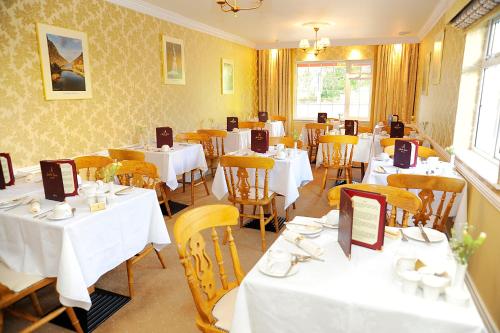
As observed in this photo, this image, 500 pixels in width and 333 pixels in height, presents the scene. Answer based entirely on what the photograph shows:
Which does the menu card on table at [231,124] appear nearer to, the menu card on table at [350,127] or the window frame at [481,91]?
the menu card on table at [350,127]

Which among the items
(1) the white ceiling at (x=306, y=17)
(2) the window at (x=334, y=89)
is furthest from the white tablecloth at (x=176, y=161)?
(2) the window at (x=334, y=89)

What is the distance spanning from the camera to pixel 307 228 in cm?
177

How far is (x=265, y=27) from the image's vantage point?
6.71 m

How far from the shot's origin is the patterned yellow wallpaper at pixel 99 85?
10.8 feet

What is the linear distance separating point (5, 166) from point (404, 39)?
27.1 feet

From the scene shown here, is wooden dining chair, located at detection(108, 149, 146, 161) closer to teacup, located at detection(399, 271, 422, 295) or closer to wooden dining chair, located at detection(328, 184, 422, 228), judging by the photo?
wooden dining chair, located at detection(328, 184, 422, 228)

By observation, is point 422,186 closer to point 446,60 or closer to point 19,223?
point 19,223

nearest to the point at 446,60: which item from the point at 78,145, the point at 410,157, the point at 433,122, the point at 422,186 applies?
the point at 433,122

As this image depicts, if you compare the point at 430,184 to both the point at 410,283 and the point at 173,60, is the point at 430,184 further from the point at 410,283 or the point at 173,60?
the point at 173,60

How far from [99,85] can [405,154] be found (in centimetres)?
358

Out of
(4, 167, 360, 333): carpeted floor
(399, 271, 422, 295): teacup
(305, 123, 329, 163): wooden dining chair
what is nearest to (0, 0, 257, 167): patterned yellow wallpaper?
(4, 167, 360, 333): carpeted floor

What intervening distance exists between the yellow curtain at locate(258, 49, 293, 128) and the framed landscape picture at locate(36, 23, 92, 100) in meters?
5.75

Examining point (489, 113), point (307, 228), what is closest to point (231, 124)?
point (489, 113)

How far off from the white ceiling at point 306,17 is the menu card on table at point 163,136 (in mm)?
1727
